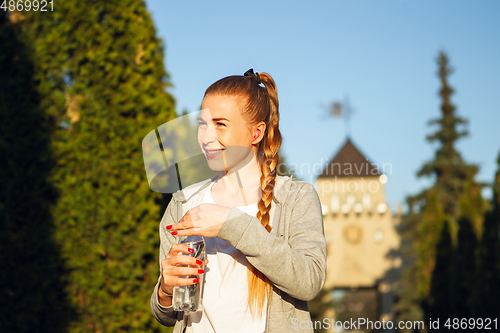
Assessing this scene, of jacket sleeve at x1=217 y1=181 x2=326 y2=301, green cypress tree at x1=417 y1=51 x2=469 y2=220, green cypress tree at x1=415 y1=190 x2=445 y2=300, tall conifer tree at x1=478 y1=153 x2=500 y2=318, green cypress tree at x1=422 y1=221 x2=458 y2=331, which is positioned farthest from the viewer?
green cypress tree at x1=417 y1=51 x2=469 y2=220

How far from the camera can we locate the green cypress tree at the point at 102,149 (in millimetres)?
3924

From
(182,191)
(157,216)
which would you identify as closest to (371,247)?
(157,216)

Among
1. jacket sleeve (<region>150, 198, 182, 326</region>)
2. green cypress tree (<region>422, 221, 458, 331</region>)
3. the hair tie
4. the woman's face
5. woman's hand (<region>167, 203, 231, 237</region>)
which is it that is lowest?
green cypress tree (<region>422, 221, 458, 331</region>)

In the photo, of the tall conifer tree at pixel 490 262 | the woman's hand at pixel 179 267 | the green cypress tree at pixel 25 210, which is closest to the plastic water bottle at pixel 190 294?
the woman's hand at pixel 179 267

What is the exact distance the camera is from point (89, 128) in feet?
13.5

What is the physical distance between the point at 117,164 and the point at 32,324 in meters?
1.60

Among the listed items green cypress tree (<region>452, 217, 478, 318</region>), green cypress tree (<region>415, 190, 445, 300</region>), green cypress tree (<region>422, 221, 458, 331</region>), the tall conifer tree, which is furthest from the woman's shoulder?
green cypress tree (<region>415, 190, 445, 300</region>)

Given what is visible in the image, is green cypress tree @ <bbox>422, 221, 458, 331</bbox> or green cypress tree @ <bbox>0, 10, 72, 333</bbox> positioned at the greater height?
green cypress tree @ <bbox>0, 10, 72, 333</bbox>

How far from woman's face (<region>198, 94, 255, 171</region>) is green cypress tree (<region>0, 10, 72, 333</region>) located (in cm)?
284

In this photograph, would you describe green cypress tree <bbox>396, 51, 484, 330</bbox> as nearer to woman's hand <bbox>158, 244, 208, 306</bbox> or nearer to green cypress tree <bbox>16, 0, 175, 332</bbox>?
green cypress tree <bbox>16, 0, 175, 332</bbox>

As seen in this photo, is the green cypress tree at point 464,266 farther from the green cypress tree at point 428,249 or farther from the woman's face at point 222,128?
the woman's face at point 222,128

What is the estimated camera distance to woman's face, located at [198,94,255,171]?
1.65 metres

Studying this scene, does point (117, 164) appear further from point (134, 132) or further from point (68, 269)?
point (68, 269)

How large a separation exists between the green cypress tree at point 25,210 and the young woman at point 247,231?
248 centimetres
